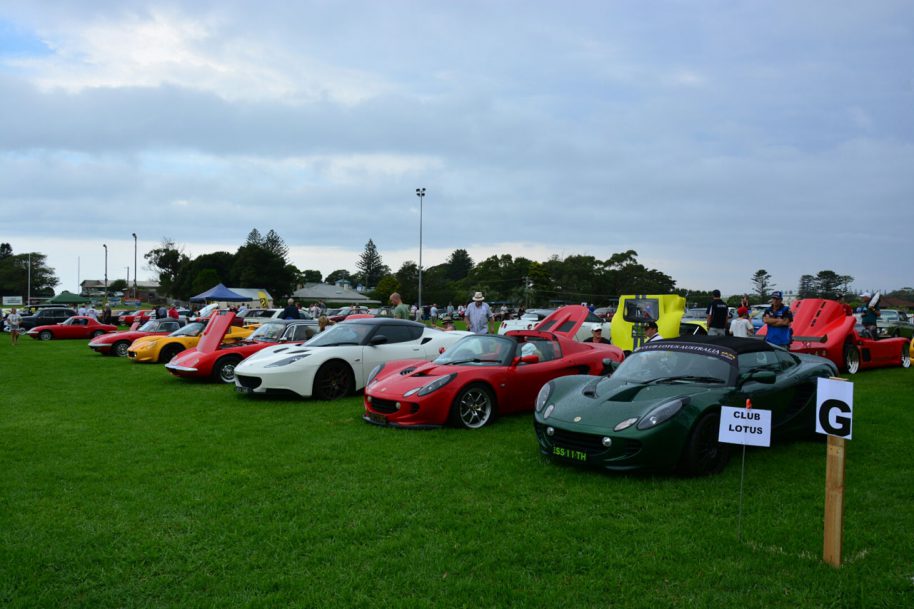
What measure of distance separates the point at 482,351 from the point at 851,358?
30.6 feet

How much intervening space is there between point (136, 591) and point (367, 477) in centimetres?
248

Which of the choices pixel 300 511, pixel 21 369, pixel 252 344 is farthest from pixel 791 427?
pixel 21 369

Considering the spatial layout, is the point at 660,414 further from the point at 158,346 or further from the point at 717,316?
the point at 158,346

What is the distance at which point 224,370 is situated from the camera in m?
13.0

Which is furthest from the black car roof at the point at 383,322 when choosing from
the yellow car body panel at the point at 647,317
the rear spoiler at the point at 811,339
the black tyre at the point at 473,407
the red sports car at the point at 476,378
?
the rear spoiler at the point at 811,339

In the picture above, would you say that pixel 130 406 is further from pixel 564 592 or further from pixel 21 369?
pixel 564 592

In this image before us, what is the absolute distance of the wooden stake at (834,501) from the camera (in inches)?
154

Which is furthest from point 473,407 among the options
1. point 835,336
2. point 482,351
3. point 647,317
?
point 835,336

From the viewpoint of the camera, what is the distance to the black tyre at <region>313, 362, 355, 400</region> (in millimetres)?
10641

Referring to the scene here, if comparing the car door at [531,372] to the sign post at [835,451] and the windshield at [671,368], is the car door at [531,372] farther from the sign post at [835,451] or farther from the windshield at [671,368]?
the sign post at [835,451]

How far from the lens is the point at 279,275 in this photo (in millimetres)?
99438

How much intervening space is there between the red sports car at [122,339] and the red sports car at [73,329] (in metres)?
7.72

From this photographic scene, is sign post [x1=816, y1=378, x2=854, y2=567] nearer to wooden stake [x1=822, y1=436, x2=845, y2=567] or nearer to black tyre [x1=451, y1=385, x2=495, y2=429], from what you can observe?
wooden stake [x1=822, y1=436, x2=845, y2=567]

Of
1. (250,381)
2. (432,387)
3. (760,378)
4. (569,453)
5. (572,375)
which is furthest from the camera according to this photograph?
(250,381)
